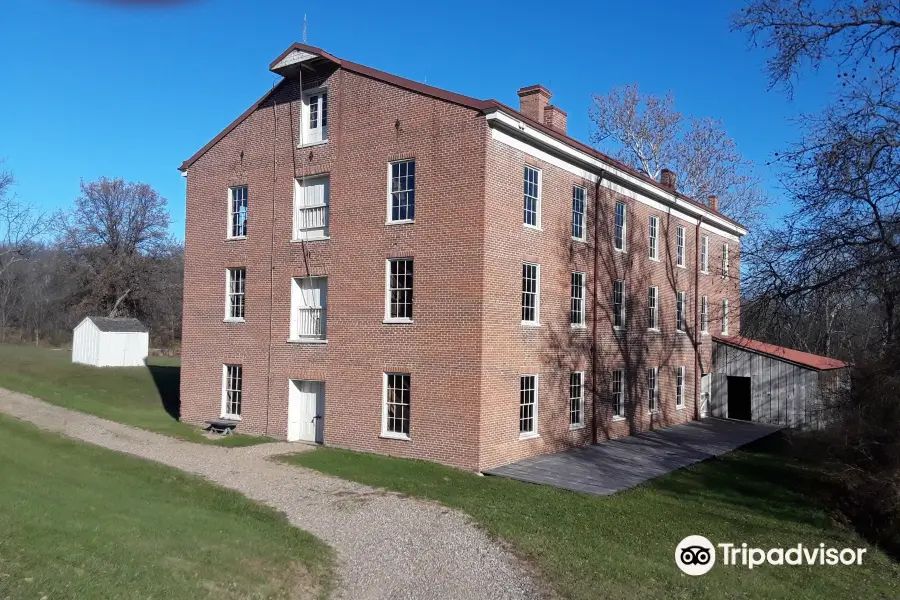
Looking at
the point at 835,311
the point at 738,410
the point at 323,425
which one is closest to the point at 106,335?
the point at 323,425

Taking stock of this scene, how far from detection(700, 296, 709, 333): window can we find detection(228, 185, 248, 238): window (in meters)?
19.7

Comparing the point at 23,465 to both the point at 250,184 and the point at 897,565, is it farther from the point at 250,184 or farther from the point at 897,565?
the point at 897,565

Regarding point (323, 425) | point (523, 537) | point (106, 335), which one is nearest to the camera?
point (523, 537)

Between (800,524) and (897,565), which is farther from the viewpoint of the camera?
(800,524)

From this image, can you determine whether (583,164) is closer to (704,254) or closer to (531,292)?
(531,292)

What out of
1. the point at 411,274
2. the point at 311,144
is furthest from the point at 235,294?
the point at 411,274

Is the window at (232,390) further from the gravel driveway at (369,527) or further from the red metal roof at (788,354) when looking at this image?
the red metal roof at (788,354)

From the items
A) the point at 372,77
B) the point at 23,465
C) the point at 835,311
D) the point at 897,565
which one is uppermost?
the point at 372,77

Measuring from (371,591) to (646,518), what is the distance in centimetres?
617

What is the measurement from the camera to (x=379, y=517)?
475 inches

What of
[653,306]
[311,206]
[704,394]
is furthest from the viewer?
[704,394]

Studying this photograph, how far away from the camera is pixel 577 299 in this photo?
820 inches

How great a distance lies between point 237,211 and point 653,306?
15.4 meters

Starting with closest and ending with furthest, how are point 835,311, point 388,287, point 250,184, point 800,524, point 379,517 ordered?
point 379,517, point 800,524, point 835,311, point 388,287, point 250,184
